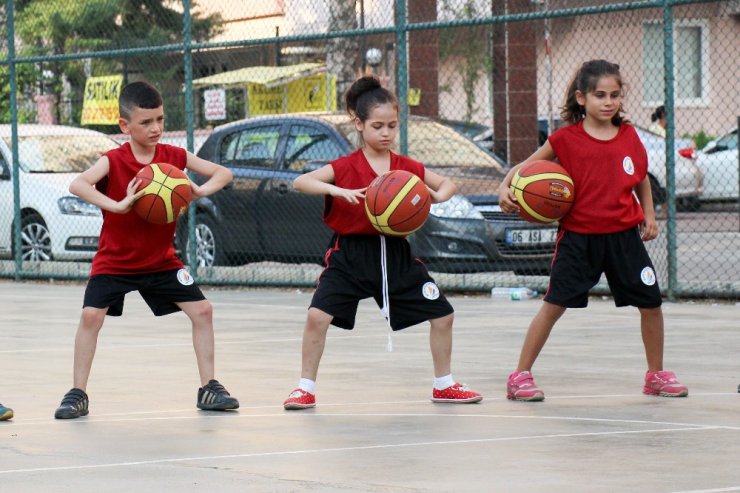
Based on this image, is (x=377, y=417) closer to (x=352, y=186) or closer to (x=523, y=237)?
(x=352, y=186)

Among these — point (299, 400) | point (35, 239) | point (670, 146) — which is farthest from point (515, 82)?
point (299, 400)

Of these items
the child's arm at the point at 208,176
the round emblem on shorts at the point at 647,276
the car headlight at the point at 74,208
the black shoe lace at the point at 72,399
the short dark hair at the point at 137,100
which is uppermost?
the short dark hair at the point at 137,100

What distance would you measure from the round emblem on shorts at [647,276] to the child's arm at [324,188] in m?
1.37

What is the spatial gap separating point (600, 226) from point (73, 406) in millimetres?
2545

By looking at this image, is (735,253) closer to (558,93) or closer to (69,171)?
(69,171)

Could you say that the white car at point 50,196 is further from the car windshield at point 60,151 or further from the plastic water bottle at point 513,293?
the plastic water bottle at point 513,293

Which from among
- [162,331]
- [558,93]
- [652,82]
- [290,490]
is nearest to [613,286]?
[290,490]

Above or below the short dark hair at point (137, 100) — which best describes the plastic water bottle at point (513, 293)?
below

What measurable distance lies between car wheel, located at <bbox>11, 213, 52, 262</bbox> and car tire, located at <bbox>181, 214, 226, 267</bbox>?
1.96 metres

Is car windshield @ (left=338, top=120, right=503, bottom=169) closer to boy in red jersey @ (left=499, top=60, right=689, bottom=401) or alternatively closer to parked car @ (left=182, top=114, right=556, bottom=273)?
parked car @ (left=182, top=114, right=556, bottom=273)

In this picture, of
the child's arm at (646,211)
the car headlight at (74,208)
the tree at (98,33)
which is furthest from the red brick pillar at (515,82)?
the child's arm at (646,211)

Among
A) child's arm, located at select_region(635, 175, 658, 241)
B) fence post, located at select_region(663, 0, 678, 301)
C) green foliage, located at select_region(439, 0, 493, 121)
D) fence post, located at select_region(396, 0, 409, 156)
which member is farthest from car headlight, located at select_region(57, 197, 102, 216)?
child's arm, located at select_region(635, 175, 658, 241)

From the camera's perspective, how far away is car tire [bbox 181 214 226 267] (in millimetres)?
15836

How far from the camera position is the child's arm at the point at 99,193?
769 cm
